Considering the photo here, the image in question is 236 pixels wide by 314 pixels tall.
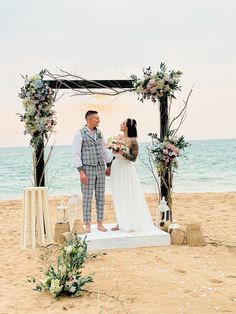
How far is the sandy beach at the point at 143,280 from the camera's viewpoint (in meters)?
5.13

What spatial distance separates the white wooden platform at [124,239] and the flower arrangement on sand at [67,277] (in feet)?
6.54

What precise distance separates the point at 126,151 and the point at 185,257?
1748 millimetres

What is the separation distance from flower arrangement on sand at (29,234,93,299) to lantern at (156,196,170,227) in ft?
10.5

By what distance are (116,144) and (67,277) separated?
283 cm

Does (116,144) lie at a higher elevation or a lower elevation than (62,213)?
higher

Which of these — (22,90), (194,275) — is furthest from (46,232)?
(194,275)

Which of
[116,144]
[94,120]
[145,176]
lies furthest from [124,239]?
[145,176]

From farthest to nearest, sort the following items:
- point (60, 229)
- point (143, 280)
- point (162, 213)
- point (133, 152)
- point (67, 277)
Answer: point (162, 213), point (60, 229), point (133, 152), point (143, 280), point (67, 277)

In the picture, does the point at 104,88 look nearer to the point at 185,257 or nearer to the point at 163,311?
the point at 185,257

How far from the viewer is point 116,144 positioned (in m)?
7.88

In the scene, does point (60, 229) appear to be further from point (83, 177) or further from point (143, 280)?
point (143, 280)

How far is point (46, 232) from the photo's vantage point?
27.1ft

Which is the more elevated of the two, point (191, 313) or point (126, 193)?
point (126, 193)

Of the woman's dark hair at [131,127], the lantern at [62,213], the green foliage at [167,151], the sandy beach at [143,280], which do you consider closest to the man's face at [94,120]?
the woman's dark hair at [131,127]
